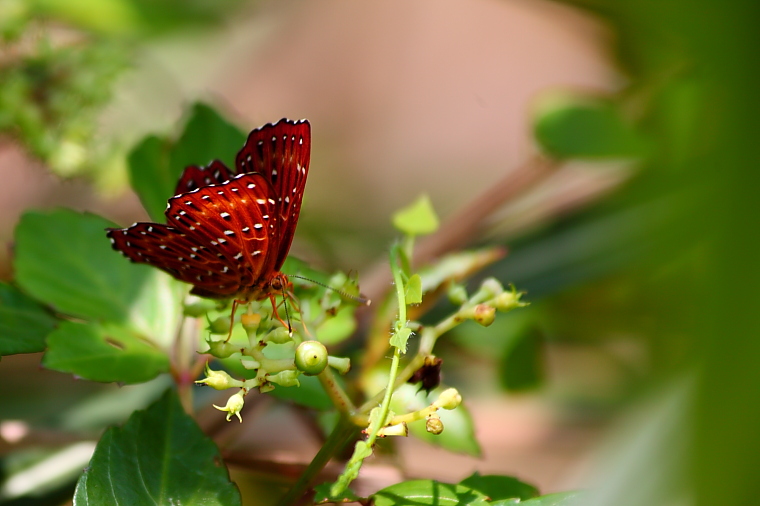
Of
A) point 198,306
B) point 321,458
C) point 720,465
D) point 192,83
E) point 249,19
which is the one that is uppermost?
point 249,19

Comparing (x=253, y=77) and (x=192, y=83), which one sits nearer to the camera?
(x=192, y=83)

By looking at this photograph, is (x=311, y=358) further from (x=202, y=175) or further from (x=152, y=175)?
(x=152, y=175)

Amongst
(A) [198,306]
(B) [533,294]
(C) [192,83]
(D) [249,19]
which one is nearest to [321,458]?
(A) [198,306]

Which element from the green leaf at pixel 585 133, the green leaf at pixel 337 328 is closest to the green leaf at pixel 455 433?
the green leaf at pixel 337 328

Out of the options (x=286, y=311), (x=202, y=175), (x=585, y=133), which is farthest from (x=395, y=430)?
(x=585, y=133)

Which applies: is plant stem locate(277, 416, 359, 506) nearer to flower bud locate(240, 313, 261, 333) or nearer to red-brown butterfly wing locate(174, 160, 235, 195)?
flower bud locate(240, 313, 261, 333)

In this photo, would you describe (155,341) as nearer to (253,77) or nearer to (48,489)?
(48,489)
